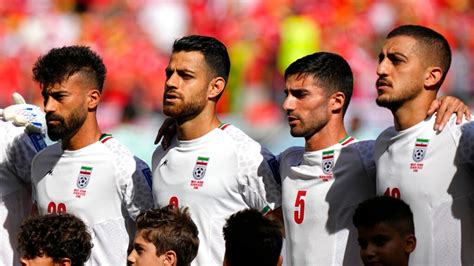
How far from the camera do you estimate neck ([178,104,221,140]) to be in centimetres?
700

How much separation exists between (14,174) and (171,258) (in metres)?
2.01

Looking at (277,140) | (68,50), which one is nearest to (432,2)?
(277,140)

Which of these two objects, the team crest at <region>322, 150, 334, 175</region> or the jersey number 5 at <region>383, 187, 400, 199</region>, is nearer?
the jersey number 5 at <region>383, 187, 400, 199</region>

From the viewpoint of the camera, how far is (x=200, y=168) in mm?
6914

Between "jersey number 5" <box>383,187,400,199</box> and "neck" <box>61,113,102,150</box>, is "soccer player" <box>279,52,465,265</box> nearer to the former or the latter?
"jersey number 5" <box>383,187,400,199</box>

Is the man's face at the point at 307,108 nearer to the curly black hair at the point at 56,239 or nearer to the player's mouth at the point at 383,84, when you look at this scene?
the player's mouth at the point at 383,84

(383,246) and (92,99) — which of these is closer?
(383,246)

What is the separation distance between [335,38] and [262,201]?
31.8 feet

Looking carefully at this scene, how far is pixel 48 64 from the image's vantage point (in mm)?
7258

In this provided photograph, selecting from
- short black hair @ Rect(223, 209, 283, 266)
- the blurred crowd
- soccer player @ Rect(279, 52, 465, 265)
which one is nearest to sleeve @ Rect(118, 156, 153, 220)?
soccer player @ Rect(279, 52, 465, 265)

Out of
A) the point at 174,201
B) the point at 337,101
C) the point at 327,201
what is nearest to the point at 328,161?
the point at 327,201

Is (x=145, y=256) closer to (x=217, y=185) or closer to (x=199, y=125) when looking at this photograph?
(x=217, y=185)

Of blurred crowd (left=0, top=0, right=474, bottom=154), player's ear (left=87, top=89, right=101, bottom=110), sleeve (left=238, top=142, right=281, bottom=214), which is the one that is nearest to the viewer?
sleeve (left=238, top=142, right=281, bottom=214)

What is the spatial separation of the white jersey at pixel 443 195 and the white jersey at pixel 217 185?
3.08 feet
